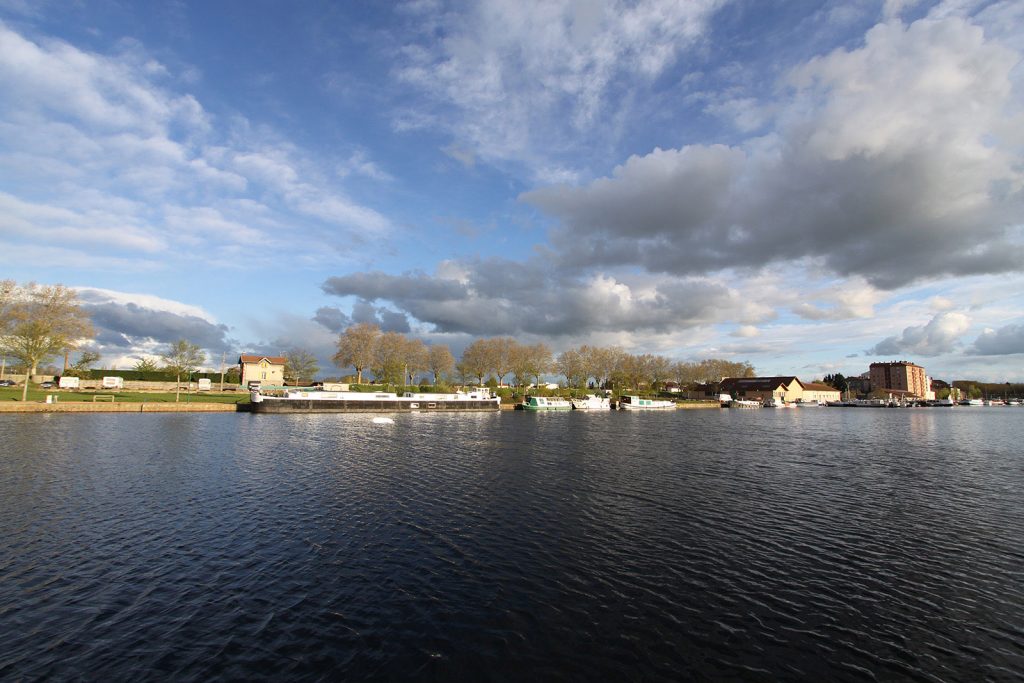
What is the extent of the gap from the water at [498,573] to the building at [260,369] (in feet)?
428

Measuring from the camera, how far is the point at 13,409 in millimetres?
68750

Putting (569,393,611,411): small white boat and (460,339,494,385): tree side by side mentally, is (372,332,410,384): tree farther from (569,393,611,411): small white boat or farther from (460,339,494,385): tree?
(569,393,611,411): small white boat

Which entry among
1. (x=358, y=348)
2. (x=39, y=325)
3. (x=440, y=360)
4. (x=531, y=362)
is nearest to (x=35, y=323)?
(x=39, y=325)

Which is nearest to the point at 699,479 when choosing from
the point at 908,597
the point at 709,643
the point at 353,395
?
the point at 908,597

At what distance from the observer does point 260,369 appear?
15938cm

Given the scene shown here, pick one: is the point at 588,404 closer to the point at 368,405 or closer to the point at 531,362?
the point at 531,362

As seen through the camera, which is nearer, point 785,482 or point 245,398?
point 785,482

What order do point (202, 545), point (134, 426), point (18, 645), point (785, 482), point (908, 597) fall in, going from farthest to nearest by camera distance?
point (134, 426), point (785, 482), point (202, 545), point (908, 597), point (18, 645)

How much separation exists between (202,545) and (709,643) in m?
19.6

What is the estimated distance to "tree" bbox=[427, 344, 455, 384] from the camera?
16812 cm

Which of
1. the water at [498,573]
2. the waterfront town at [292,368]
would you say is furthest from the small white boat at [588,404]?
the water at [498,573]

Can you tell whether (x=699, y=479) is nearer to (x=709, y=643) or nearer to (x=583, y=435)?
(x=709, y=643)

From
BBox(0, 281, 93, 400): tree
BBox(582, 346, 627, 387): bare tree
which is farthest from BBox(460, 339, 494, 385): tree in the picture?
BBox(0, 281, 93, 400): tree

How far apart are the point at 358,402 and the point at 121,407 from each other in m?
40.9
